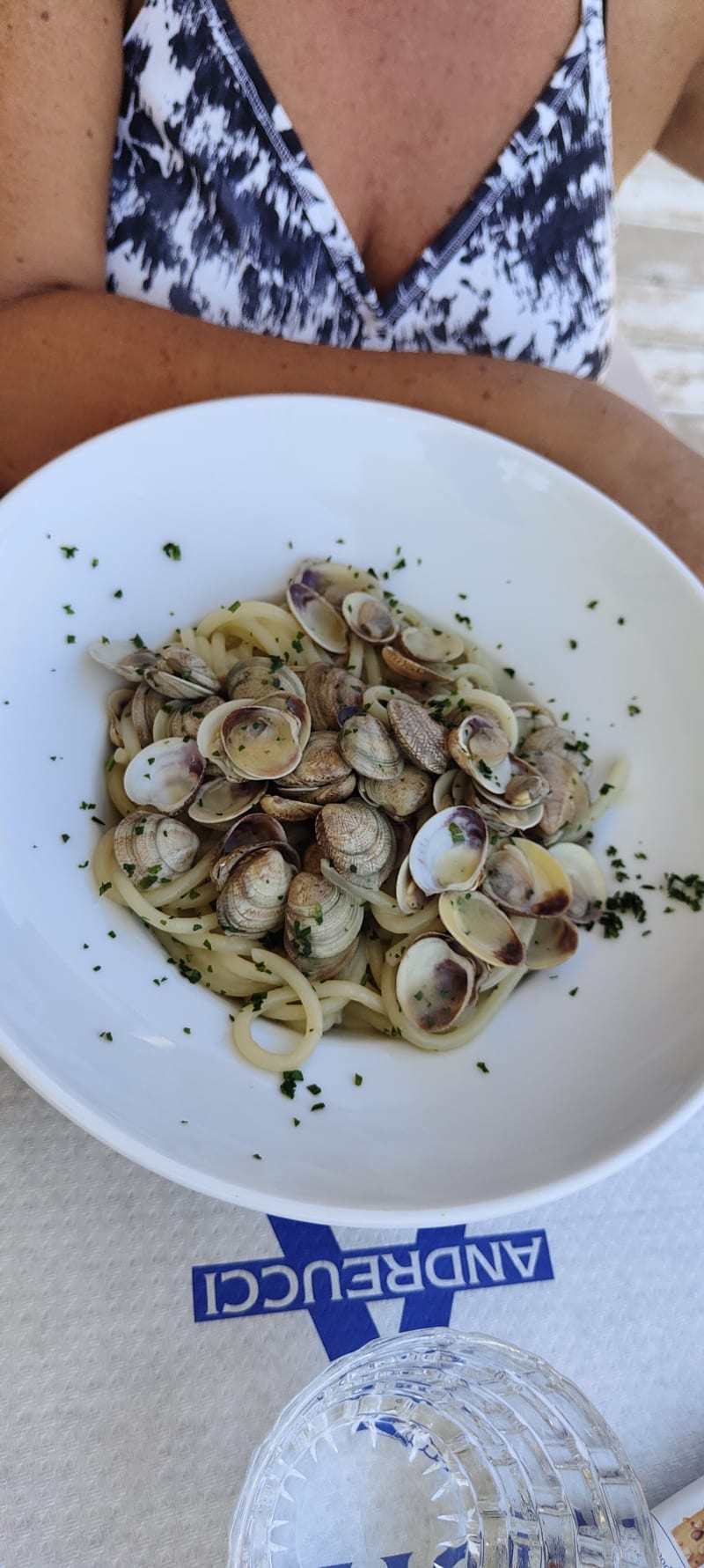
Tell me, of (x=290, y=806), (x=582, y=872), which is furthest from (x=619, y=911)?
(x=290, y=806)

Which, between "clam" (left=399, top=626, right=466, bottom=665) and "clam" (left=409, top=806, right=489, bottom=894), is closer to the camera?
"clam" (left=409, top=806, right=489, bottom=894)

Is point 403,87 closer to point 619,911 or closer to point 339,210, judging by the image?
point 339,210

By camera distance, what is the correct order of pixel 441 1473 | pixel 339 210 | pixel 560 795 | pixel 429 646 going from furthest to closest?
pixel 339 210
pixel 429 646
pixel 560 795
pixel 441 1473

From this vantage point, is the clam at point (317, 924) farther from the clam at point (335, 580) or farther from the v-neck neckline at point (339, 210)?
the v-neck neckline at point (339, 210)

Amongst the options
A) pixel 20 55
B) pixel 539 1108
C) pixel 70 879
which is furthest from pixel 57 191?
pixel 539 1108

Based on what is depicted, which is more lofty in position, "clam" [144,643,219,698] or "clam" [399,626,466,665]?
"clam" [399,626,466,665]

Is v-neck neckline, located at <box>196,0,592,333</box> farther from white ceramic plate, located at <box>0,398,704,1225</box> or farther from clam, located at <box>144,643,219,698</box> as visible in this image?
clam, located at <box>144,643,219,698</box>

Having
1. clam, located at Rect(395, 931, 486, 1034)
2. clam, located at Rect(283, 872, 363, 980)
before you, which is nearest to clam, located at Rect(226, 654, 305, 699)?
clam, located at Rect(283, 872, 363, 980)

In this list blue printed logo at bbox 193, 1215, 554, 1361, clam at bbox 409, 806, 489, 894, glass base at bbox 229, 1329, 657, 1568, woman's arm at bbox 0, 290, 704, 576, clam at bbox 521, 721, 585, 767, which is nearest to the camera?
glass base at bbox 229, 1329, 657, 1568

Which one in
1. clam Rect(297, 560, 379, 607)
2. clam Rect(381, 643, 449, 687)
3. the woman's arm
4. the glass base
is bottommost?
the glass base
